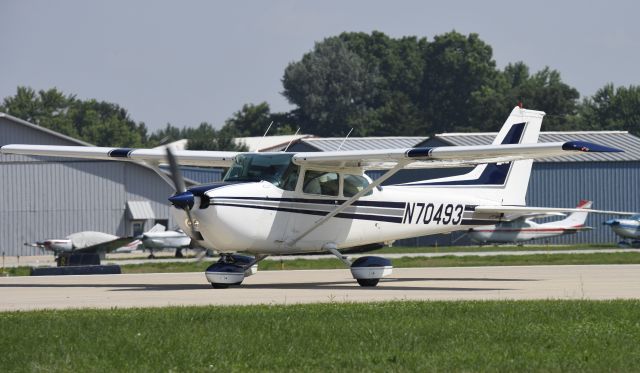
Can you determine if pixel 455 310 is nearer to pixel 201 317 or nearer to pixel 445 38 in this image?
pixel 201 317

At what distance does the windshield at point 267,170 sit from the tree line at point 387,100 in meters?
94.9

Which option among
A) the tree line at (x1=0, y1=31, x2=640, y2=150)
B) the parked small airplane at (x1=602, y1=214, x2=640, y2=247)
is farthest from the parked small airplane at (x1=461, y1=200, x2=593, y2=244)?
the tree line at (x1=0, y1=31, x2=640, y2=150)

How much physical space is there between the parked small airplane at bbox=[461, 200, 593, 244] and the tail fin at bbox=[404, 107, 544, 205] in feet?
96.3

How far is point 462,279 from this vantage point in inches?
947

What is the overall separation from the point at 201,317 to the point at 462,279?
1119 cm

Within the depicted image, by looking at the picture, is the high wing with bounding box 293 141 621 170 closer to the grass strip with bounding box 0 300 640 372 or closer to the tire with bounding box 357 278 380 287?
the tire with bounding box 357 278 380 287

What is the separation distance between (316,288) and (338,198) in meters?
1.88

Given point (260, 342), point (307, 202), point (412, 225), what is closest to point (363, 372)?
point (260, 342)

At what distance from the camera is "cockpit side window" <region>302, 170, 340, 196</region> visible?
2135 cm

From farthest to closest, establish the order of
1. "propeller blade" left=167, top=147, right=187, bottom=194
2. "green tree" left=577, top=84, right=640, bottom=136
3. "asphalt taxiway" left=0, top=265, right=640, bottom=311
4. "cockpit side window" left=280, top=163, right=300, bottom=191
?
1. "green tree" left=577, top=84, right=640, bottom=136
2. "cockpit side window" left=280, top=163, right=300, bottom=191
3. "propeller blade" left=167, top=147, right=187, bottom=194
4. "asphalt taxiway" left=0, top=265, right=640, bottom=311

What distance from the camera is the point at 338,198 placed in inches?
858

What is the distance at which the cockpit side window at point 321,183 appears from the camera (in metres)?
21.4

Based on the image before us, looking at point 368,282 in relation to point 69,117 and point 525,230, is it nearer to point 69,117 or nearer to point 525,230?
point 525,230

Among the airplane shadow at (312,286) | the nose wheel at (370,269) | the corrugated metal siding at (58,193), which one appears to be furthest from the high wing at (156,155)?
the corrugated metal siding at (58,193)
